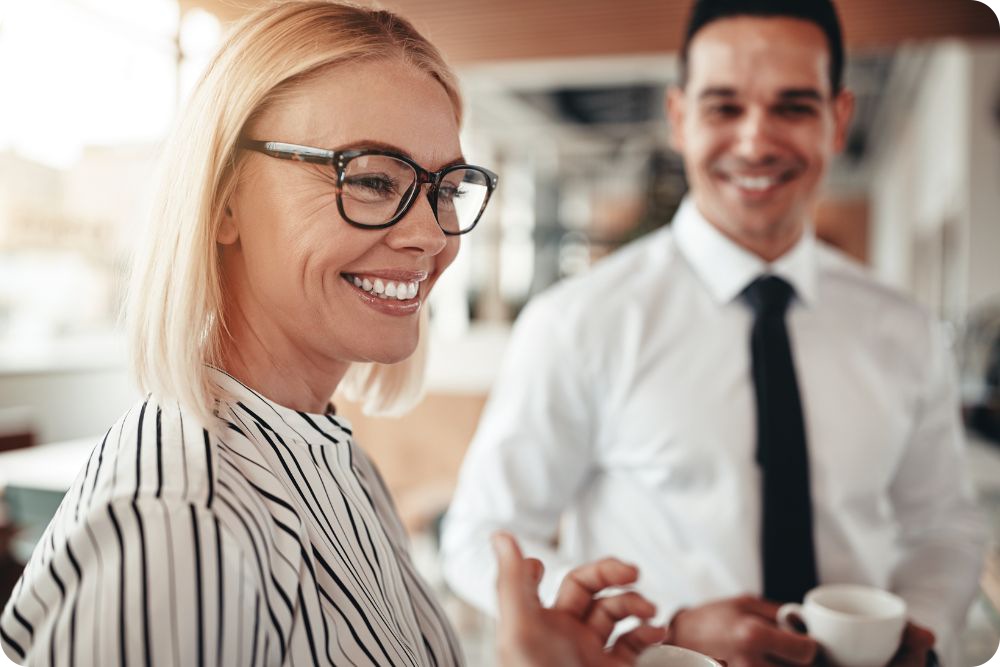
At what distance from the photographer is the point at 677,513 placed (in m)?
1.37

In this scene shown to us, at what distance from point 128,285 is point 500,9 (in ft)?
7.40

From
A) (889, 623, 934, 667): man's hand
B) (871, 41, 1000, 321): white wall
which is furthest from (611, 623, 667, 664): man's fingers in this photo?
(871, 41, 1000, 321): white wall

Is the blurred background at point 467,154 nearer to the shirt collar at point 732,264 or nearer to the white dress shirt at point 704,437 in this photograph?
the white dress shirt at point 704,437

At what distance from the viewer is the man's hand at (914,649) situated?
3.32ft

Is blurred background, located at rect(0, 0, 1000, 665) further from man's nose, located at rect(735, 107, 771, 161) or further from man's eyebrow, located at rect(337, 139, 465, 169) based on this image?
man's nose, located at rect(735, 107, 771, 161)

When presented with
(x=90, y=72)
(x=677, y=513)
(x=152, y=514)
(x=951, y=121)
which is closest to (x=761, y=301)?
(x=677, y=513)

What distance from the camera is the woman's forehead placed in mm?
691

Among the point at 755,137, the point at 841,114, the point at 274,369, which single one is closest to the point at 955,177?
the point at 841,114

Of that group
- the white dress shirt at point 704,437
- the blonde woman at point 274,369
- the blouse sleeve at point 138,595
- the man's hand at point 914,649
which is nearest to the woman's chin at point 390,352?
the blonde woman at point 274,369

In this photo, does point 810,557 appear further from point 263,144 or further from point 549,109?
point 549,109

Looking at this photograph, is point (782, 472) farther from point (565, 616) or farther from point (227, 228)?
point (227, 228)

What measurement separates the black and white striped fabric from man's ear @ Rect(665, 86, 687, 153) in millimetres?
1055

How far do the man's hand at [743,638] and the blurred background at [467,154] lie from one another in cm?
68

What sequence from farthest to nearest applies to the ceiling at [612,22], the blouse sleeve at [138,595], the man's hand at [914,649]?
the ceiling at [612,22], the man's hand at [914,649], the blouse sleeve at [138,595]
